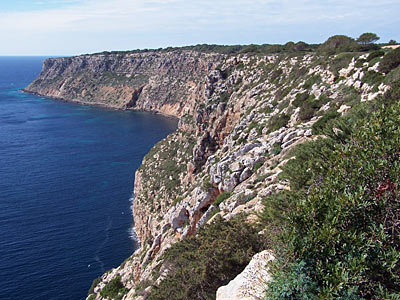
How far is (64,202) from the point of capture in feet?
211

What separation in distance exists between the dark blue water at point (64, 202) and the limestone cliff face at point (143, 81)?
92.3 ft

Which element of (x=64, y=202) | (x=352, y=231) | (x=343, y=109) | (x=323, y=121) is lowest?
(x=64, y=202)

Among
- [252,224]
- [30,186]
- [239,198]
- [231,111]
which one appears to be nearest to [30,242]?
[30,186]

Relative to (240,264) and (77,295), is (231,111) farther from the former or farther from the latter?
(240,264)

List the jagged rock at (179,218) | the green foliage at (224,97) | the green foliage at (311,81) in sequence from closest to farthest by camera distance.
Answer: the jagged rock at (179,218), the green foliage at (311,81), the green foliage at (224,97)

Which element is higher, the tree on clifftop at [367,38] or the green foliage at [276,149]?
the tree on clifftop at [367,38]

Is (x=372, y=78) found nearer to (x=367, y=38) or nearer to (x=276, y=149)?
(x=276, y=149)

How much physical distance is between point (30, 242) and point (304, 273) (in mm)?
53206

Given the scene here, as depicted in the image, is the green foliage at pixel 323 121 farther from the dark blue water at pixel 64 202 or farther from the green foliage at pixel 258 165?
the dark blue water at pixel 64 202

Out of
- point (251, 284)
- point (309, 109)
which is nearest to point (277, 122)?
point (309, 109)

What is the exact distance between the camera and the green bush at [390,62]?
25.5m

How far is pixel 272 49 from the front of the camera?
6800cm

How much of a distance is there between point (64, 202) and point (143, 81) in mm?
115981

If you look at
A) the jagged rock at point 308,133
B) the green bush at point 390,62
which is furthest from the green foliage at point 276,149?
the green bush at point 390,62
